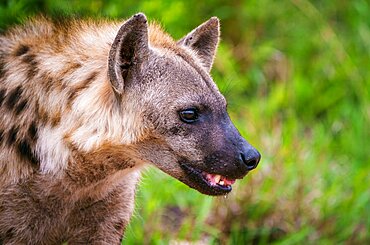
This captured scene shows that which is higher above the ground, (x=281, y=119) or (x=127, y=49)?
(x=127, y=49)

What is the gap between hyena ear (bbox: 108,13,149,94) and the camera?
387 cm

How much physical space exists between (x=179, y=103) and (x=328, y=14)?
5.00m

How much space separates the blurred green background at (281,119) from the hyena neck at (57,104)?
41cm

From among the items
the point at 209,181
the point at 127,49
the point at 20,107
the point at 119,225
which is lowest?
the point at 119,225

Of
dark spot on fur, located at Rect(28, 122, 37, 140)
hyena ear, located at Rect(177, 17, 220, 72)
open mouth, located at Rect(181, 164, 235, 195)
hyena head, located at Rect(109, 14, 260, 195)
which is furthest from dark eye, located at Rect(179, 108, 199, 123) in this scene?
dark spot on fur, located at Rect(28, 122, 37, 140)

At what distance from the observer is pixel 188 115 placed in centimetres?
395

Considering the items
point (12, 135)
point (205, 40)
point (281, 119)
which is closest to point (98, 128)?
point (12, 135)

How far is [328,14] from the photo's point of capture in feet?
28.5

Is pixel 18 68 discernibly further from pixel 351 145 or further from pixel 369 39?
pixel 369 39

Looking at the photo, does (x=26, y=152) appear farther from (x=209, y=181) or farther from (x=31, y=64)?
(x=209, y=181)

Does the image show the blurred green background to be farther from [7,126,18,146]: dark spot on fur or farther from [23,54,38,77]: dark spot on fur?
[7,126,18,146]: dark spot on fur

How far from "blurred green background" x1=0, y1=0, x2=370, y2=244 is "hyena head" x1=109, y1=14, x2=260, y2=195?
62 cm

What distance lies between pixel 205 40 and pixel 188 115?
668mm

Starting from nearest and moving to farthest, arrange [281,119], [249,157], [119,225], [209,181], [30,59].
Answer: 1. [249,157]
2. [209,181]
3. [30,59]
4. [119,225]
5. [281,119]
